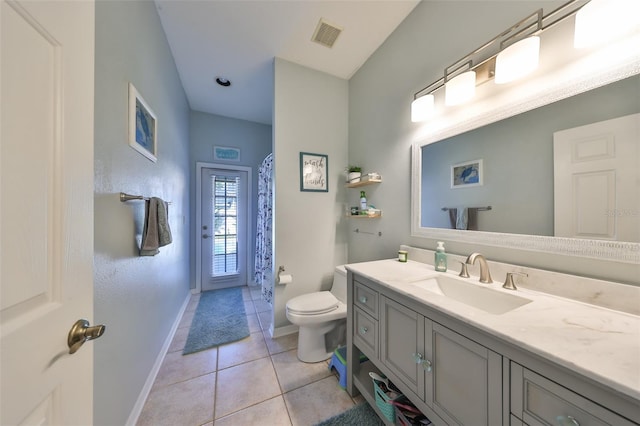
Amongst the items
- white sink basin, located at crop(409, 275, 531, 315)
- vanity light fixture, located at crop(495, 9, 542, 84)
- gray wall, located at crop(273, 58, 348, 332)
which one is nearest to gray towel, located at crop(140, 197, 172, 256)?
gray wall, located at crop(273, 58, 348, 332)

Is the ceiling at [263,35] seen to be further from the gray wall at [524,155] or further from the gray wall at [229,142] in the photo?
the gray wall at [524,155]

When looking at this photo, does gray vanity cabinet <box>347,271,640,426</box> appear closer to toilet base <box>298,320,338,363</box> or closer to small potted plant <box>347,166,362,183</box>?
toilet base <box>298,320,338,363</box>

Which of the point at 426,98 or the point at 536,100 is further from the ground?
the point at 426,98

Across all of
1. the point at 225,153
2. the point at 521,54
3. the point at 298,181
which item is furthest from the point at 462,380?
the point at 225,153

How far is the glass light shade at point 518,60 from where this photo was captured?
3.04 feet

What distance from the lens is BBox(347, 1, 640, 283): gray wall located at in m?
1.01

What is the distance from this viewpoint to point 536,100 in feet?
3.17

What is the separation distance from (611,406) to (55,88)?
142 cm

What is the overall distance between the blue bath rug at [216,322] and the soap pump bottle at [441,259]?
185 centimetres

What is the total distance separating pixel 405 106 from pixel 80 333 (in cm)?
204

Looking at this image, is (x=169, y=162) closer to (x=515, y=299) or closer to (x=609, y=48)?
(x=515, y=299)

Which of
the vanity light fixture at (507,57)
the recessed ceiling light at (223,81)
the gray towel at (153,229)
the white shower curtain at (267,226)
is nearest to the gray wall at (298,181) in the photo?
the white shower curtain at (267,226)

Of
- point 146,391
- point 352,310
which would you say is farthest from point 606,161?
point 146,391

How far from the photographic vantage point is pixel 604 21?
762mm
